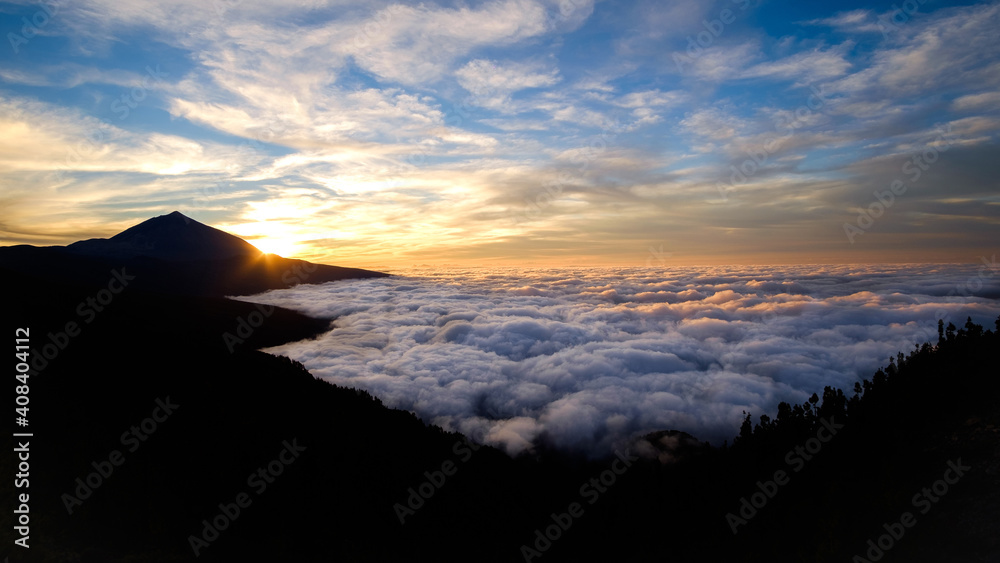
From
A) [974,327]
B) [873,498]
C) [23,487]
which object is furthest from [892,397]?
[23,487]

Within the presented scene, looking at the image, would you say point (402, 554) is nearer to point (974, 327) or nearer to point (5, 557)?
point (5, 557)

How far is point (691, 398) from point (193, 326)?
14705cm

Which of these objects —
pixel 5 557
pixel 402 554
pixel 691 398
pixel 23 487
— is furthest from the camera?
pixel 691 398

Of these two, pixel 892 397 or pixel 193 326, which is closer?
pixel 892 397

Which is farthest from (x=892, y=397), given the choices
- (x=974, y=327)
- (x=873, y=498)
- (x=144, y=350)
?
(x=144, y=350)

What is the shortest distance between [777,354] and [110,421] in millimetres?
154487

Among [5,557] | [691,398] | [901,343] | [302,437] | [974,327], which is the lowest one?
[691,398]

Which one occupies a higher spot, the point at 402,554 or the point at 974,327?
the point at 974,327

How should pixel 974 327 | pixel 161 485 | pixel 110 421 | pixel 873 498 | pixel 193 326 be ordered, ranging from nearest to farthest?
1. pixel 161 485
2. pixel 873 498
3. pixel 110 421
4. pixel 974 327
5. pixel 193 326

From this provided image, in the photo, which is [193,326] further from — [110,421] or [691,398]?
[691,398]

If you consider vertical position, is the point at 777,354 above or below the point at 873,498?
below

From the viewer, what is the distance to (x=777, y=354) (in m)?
131

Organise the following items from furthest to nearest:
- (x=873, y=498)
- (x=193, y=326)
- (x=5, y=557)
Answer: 1. (x=193, y=326)
2. (x=873, y=498)
3. (x=5, y=557)

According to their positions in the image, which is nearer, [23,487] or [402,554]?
[23,487]
